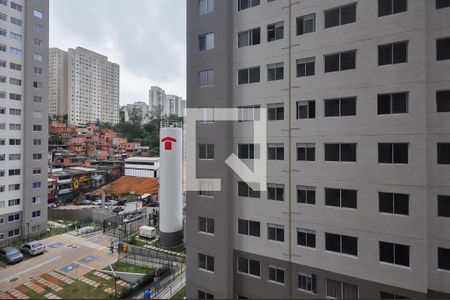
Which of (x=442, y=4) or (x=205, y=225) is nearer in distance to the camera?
(x=442, y=4)

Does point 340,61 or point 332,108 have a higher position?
point 340,61

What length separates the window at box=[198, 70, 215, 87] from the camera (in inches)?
565

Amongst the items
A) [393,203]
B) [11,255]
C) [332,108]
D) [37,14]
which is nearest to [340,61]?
[332,108]

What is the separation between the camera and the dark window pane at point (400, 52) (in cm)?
1068

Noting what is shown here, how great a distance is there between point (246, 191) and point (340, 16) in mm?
10217

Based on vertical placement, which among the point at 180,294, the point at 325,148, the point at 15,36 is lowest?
the point at 180,294

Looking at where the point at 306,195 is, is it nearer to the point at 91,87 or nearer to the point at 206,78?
the point at 206,78

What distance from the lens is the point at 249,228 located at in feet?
45.9

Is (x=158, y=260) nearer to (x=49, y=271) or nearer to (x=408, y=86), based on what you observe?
(x=49, y=271)

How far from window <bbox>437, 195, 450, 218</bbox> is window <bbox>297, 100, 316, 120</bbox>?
6468 mm

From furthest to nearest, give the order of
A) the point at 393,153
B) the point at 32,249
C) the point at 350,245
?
the point at 32,249 → the point at 350,245 → the point at 393,153

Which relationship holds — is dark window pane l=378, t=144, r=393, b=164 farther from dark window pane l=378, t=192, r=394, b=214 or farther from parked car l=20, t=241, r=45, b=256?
parked car l=20, t=241, r=45, b=256

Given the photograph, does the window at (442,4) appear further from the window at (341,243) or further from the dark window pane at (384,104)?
the window at (341,243)

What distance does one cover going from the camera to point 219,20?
14.0m
